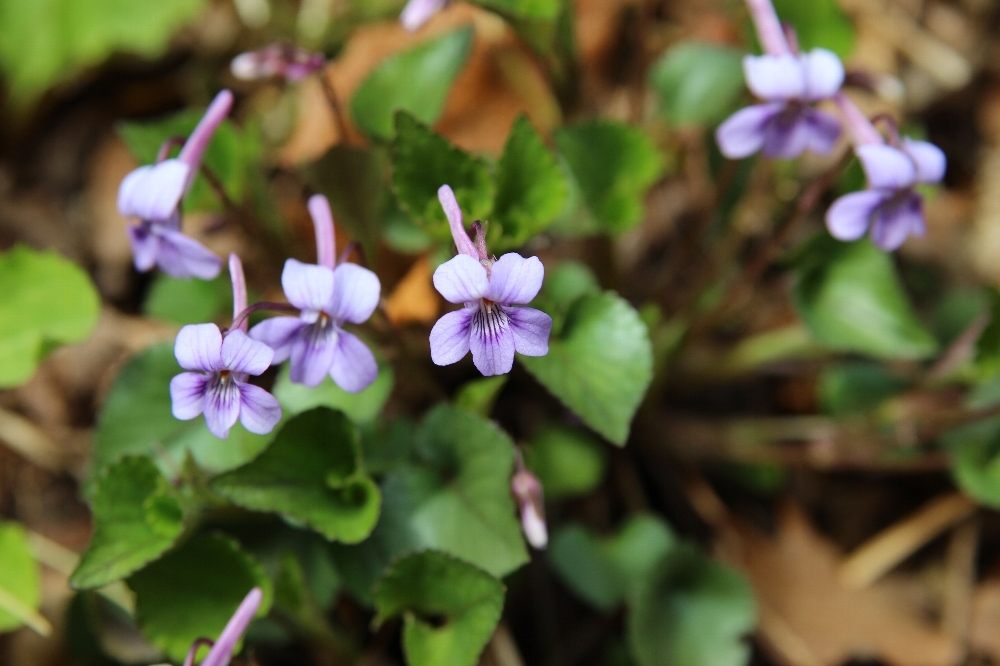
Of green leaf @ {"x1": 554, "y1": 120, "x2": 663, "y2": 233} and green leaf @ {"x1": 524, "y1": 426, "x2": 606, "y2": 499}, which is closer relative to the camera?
green leaf @ {"x1": 554, "y1": 120, "x2": 663, "y2": 233}

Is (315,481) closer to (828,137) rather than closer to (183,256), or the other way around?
(183,256)

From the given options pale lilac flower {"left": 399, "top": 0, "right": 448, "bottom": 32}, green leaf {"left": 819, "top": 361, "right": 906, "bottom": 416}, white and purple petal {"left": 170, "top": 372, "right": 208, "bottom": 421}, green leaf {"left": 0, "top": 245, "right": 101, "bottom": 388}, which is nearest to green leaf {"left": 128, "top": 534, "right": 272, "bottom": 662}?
white and purple petal {"left": 170, "top": 372, "right": 208, "bottom": 421}

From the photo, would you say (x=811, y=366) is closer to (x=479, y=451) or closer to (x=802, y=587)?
(x=802, y=587)

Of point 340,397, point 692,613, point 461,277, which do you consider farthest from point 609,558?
point 461,277

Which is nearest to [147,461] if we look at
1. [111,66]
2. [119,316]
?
[119,316]

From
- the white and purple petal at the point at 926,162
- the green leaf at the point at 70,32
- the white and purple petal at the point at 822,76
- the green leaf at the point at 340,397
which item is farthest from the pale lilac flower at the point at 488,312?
the green leaf at the point at 70,32

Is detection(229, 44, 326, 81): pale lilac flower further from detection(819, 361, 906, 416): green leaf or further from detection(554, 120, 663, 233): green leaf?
detection(819, 361, 906, 416): green leaf
